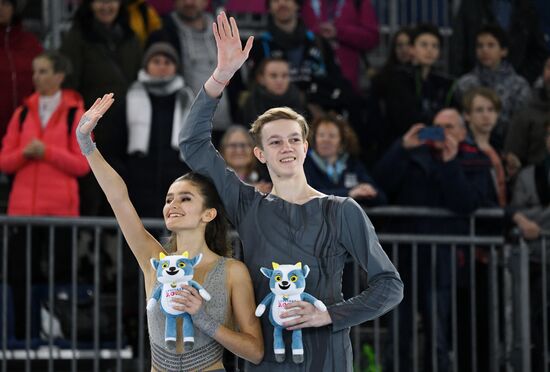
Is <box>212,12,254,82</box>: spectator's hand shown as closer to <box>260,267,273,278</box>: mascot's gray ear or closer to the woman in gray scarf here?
<box>260,267,273,278</box>: mascot's gray ear

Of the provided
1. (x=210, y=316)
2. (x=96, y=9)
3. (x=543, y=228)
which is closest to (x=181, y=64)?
(x=96, y=9)

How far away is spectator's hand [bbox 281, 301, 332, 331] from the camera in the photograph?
19.3 ft

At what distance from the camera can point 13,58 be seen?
10430 mm

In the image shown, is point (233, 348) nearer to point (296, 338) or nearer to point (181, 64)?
point (296, 338)

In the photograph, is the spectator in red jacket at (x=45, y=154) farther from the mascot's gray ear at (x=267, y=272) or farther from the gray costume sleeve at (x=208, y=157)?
the mascot's gray ear at (x=267, y=272)

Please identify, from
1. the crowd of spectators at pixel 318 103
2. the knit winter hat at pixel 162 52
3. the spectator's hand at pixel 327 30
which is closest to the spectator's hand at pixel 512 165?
the crowd of spectators at pixel 318 103

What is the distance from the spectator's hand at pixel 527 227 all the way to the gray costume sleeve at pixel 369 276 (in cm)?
361

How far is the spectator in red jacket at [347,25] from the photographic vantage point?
11.8 metres

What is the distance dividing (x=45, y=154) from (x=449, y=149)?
266 centimetres

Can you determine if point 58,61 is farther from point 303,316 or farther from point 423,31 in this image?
point 303,316

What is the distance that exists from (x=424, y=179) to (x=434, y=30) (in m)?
1.74

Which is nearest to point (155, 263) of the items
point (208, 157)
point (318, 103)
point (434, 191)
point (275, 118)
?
point (208, 157)

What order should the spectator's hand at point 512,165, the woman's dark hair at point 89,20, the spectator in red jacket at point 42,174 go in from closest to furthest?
the spectator in red jacket at point 42,174 → the spectator's hand at point 512,165 → the woman's dark hair at point 89,20

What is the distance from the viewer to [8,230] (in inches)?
372
